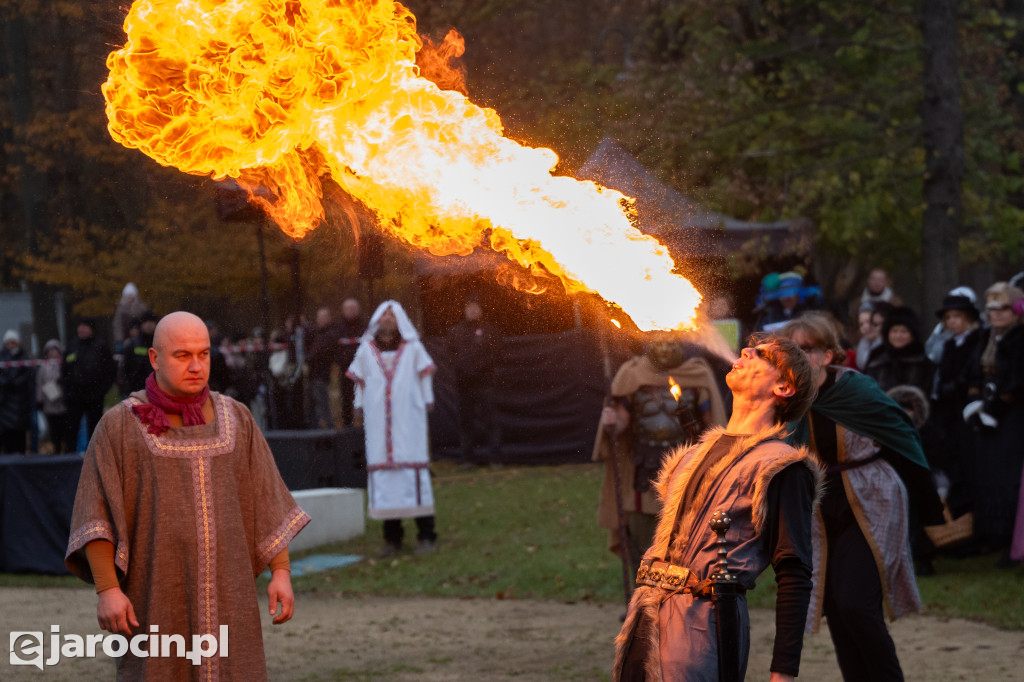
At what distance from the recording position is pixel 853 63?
18.4m

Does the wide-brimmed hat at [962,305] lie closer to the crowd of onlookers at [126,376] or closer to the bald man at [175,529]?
the bald man at [175,529]

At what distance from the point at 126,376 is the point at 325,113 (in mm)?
8902

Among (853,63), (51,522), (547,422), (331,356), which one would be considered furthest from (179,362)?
(853,63)

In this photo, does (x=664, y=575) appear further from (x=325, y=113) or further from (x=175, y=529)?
(x=325, y=113)

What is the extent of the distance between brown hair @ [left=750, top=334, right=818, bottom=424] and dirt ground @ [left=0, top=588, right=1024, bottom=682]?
10.5 feet

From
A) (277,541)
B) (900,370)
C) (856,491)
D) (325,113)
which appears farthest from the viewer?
(900,370)

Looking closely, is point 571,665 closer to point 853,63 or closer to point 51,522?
point 51,522

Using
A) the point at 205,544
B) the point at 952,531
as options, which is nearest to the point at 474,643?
the point at 205,544

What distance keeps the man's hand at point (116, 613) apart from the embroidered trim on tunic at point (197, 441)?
52 centimetres

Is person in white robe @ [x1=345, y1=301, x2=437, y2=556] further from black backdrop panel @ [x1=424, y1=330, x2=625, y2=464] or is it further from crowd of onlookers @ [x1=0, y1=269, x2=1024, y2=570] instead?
black backdrop panel @ [x1=424, y1=330, x2=625, y2=464]

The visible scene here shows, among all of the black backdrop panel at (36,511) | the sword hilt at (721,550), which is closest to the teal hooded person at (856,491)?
the sword hilt at (721,550)

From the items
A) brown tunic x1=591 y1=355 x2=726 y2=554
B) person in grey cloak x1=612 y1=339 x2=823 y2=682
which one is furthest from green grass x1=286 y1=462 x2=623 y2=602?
person in grey cloak x1=612 y1=339 x2=823 y2=682

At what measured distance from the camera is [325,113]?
6488 millimetres

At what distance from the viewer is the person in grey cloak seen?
374 cm
